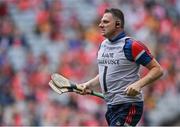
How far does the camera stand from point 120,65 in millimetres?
8398

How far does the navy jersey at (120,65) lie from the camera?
8281 millimetres

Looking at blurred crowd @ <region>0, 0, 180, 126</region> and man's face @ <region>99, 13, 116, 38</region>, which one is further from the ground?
man's face @ <region>99, 13, 116, 38</region>

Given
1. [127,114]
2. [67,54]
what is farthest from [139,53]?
[67,54]

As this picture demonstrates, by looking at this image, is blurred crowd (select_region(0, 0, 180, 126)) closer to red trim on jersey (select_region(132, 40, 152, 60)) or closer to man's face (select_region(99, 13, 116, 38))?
man's face (select_region(99, 13, 116, 38))

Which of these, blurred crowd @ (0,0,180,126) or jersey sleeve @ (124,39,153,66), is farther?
blurred crowd @ (0,0,180,126)

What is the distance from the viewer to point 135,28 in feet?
62.1

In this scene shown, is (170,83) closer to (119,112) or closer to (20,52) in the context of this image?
(20,52)

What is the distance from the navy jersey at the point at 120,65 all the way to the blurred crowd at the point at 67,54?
22.5ft

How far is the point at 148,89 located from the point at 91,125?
2273 millimetres

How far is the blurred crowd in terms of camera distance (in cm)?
1592

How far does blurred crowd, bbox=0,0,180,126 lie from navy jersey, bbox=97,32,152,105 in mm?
6858

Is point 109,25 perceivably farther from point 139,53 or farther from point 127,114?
point 127,114

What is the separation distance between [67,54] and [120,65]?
921 cm

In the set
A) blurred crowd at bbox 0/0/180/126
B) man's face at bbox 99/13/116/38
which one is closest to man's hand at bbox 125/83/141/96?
man's face at bbox 99/13/116/38
